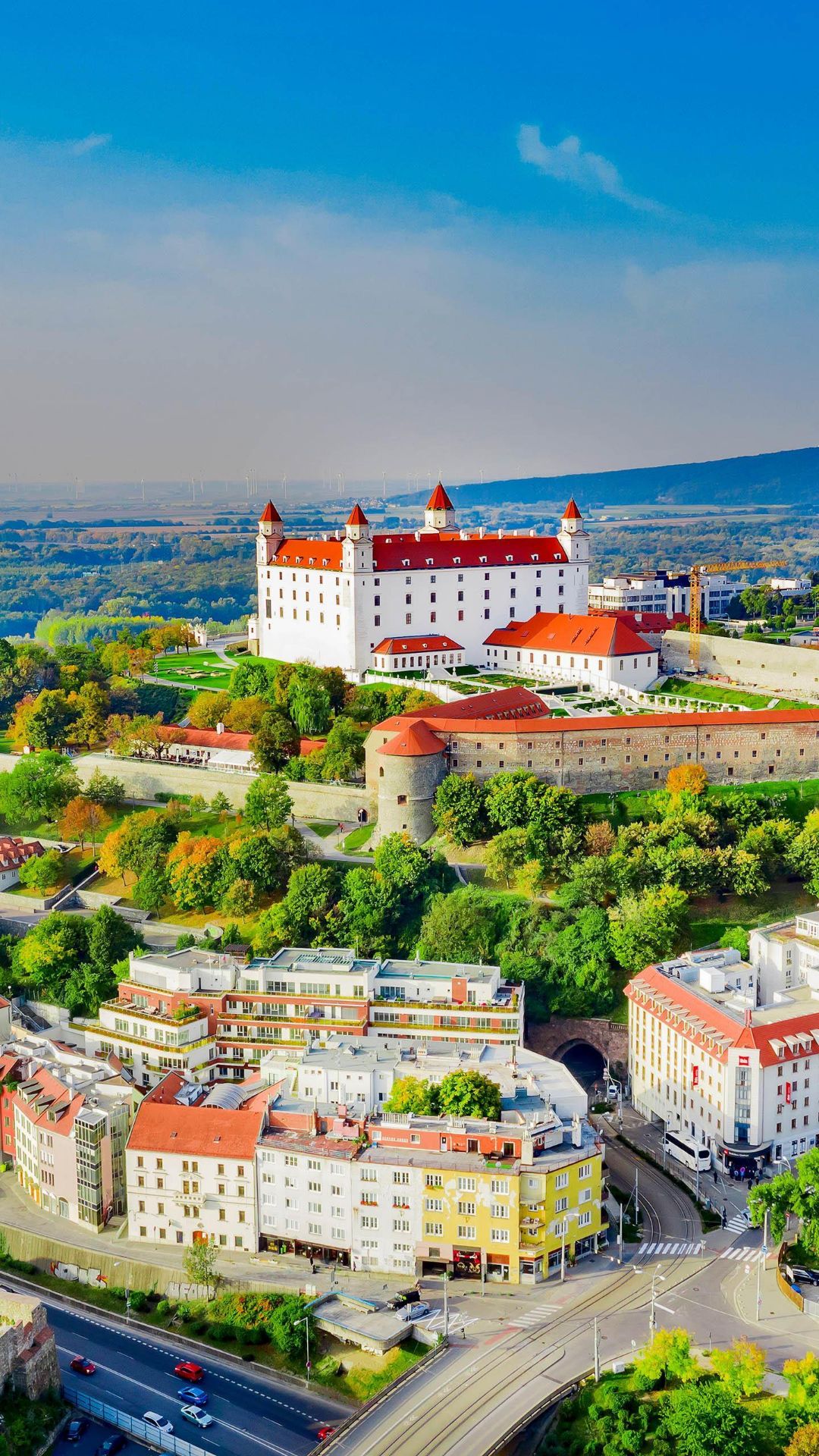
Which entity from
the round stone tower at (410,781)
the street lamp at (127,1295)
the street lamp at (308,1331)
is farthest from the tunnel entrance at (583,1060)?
the street lamp at (127,1295)

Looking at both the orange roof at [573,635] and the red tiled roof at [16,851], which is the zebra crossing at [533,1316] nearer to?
the red tiled roof at [16,851]

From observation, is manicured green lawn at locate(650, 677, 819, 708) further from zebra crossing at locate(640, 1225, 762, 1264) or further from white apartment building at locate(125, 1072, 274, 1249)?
white apartment building at locate(125, 1072, 274, 1249)

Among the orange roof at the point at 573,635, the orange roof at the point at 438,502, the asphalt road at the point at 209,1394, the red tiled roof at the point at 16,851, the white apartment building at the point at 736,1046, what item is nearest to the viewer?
the asphalt road at the point at 209,1394

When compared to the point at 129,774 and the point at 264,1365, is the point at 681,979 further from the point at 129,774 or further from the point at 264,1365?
the point at 129,774

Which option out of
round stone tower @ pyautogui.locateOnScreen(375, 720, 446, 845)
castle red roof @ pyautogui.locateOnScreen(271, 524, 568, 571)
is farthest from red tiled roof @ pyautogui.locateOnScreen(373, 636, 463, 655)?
round stone tower @ pyautogui.locateOnScreen(375, 720, 446, 845)

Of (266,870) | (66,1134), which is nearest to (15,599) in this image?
(266,870)
